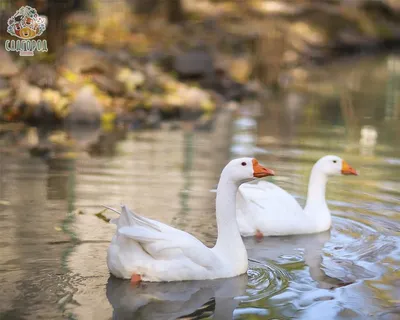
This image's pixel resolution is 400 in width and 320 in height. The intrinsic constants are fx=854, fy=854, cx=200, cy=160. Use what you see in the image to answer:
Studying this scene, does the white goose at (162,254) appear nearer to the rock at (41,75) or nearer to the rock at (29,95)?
the rock at (29,95)

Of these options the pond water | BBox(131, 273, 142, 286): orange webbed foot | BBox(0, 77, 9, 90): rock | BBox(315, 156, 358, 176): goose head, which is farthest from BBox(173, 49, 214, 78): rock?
BBox(131, 273, 142, 286): orange webbed foot

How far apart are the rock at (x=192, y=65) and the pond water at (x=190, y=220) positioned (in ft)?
16.7

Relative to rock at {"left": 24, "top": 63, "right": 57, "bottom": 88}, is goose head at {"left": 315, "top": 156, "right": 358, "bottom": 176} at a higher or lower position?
lower

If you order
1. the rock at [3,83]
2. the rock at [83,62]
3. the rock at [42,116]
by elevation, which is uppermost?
the rock at [83,62]

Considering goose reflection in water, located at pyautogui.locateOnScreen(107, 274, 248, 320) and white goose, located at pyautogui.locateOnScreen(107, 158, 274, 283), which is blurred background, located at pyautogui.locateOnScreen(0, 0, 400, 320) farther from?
white goose, located at pyautogui.locateOnScreen(107, 158, 274, 283)

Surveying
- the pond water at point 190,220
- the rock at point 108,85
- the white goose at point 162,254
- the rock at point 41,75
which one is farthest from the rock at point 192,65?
the white goose at point 162,254

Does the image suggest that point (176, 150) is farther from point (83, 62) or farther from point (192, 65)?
point (192, 65)

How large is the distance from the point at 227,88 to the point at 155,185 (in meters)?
12.1

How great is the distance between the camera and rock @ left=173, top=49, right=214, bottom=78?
73.4 ft

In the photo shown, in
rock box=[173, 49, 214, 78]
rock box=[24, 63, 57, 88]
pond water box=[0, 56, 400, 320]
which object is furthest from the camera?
rock box=[173, 49, 214, 78]

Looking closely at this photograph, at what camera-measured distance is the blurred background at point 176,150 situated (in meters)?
6.64

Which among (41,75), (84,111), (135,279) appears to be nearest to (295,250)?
(135,279)

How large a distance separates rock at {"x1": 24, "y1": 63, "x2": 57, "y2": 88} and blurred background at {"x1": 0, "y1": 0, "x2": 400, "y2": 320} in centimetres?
3

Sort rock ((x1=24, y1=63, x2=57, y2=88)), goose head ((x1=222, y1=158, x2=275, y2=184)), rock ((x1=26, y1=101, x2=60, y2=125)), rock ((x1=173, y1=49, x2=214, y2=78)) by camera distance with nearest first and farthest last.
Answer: goose head ((x1=222, y1=158, x2=275, y2=184))
rock ((x1=26, y1=101, x2=60, y2=125))
rock ((x1=24, y1=63, x2=57, y2=88))
rock ((x1=173, y1=49, x2=214, y2=78))
